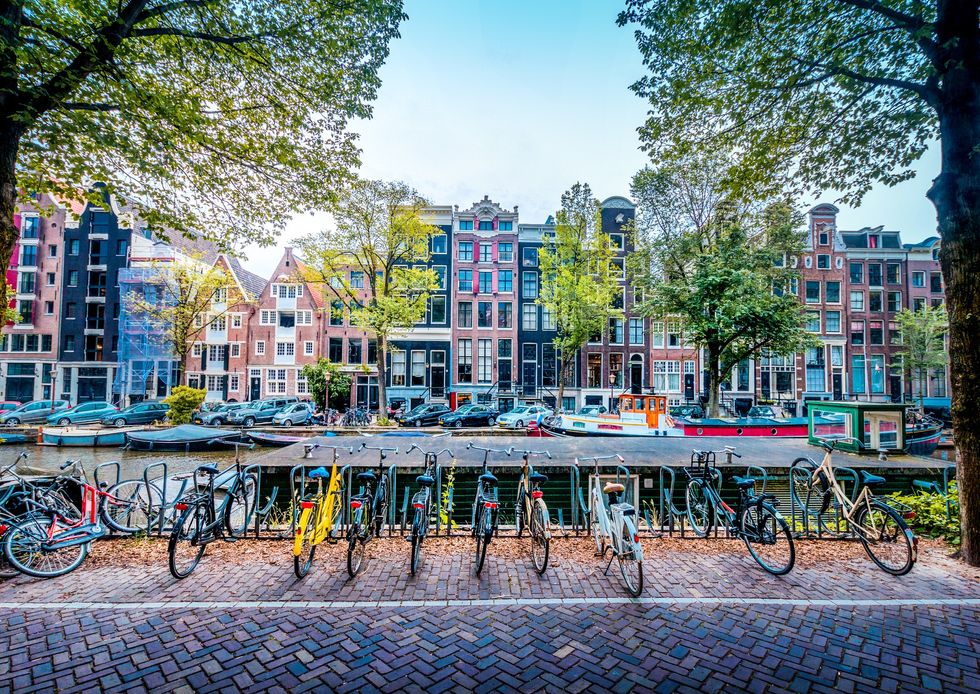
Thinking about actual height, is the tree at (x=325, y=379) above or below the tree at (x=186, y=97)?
→ below

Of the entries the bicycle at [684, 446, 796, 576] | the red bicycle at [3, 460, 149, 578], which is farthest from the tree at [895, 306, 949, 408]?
the red bicycle at [3, 460, 149, 578]

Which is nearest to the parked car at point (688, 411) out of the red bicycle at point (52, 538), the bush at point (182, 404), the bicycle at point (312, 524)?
the bicycle at point (312, 524)

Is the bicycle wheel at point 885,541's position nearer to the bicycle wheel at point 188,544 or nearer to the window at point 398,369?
the bicycle wheel at point 188,544

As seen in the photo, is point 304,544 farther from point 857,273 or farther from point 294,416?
point 857,273

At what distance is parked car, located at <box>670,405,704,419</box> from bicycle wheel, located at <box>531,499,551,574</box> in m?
24.7

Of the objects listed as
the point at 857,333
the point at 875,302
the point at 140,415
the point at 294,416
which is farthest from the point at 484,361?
the point at 875,302

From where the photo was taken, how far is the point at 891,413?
37.9ft

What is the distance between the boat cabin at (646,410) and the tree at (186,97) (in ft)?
54.4

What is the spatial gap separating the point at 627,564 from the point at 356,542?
347cm

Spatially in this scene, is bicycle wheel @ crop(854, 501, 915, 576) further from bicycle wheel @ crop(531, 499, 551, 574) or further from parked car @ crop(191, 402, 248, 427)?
parked car @ crop(191, 402, 248, 427)

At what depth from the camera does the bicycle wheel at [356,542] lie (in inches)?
203

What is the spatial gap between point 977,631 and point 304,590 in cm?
702

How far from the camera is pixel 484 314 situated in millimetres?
37156

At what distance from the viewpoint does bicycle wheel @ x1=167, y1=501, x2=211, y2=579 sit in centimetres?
505
